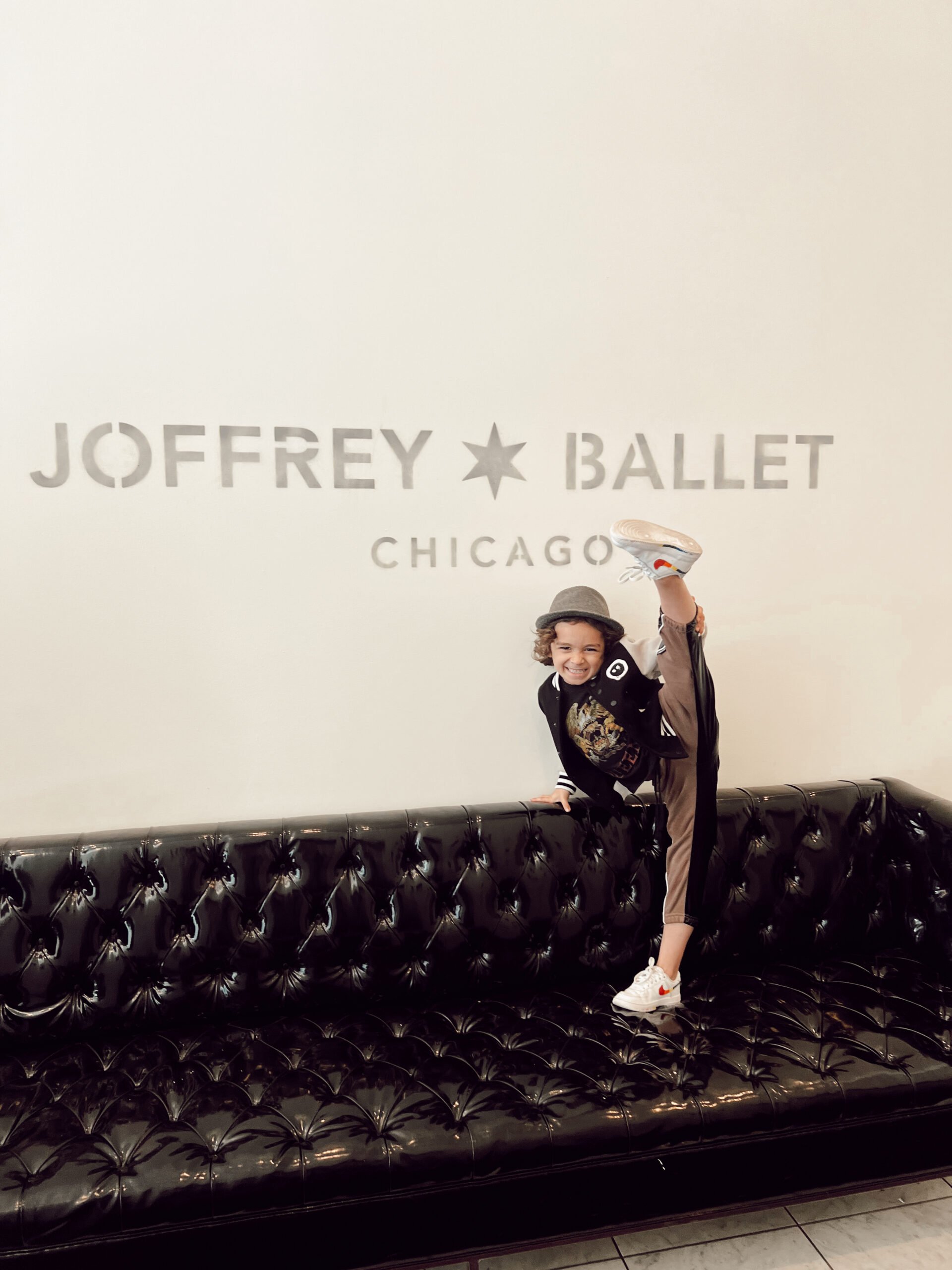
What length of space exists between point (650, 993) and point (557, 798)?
57 centimetres

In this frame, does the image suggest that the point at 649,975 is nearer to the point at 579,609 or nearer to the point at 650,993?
the point at 650,993

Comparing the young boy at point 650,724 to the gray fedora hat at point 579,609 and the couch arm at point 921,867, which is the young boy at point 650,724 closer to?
the gray fedora hat at point 579,609

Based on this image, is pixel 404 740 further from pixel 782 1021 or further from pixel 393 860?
pixel 782 1021

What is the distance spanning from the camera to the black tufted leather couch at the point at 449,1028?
5.22 ft

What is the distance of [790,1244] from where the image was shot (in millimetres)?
1932

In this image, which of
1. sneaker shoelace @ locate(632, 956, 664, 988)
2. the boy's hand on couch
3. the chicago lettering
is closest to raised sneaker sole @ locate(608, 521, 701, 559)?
the chicago lettering

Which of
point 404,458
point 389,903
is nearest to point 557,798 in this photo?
point 389,903

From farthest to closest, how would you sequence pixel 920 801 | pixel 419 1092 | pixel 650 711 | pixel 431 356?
pixel 920 801 < pixel 431 356 < pixel 650 711 < pixel 419 1092

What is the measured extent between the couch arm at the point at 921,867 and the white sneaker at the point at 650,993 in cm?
81

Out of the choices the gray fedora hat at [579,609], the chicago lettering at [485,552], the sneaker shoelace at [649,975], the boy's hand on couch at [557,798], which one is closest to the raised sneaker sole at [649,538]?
the gray fedora hat at [579,609]

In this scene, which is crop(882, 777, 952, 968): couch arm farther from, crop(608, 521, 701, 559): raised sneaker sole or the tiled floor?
crop(608, 521, 701, 559): raised sneaker sole

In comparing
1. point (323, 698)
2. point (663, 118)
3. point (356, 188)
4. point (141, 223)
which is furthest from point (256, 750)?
point (663, 118)

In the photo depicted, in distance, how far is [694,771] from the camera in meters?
2.21

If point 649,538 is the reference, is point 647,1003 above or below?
below
